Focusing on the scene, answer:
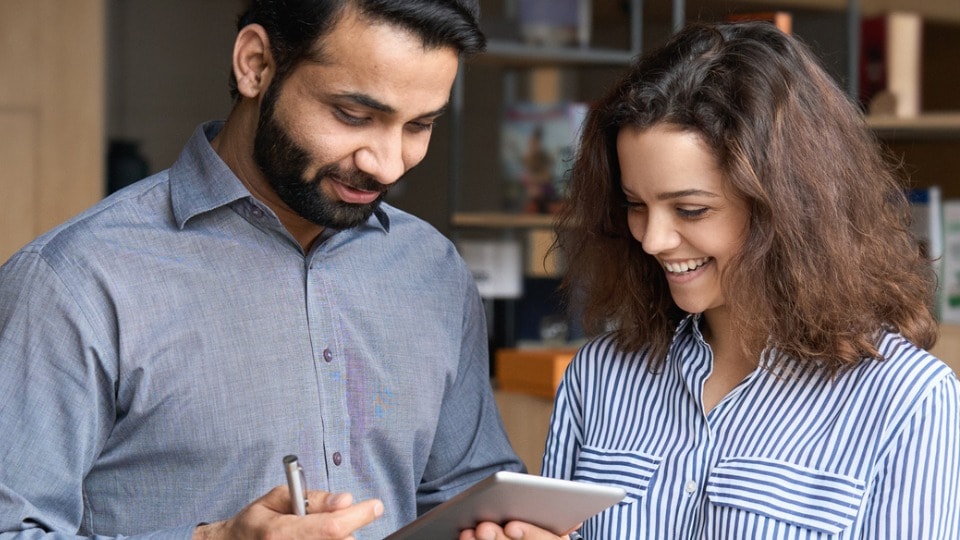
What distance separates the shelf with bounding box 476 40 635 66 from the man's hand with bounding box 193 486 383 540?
2467mm

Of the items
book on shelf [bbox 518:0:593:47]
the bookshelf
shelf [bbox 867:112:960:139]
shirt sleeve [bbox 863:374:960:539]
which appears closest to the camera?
shirt sleeve [bbox 863:374:960:539]

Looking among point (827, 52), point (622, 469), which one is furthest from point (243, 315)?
point (827, 52)

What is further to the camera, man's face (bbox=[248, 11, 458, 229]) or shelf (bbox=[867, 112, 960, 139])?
shelf (bbox=[867, 112, 960, 139])

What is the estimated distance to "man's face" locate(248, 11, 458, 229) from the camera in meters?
1.54

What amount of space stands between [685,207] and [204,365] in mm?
659

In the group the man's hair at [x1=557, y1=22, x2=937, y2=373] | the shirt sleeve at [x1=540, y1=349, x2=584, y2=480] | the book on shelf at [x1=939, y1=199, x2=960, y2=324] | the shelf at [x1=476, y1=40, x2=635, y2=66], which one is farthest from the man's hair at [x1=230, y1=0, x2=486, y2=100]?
the book on shelf at [x1=939, y1=199, x2=960, y2=324]

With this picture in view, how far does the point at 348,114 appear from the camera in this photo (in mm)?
1548

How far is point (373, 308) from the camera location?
175 cm

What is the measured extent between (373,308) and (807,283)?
0.61 m

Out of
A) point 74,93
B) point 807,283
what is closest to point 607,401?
point 807,283

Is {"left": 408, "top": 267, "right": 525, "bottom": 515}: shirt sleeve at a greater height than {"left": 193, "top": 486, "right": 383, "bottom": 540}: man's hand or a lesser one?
lesser

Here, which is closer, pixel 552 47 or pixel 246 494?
pixel 246 494

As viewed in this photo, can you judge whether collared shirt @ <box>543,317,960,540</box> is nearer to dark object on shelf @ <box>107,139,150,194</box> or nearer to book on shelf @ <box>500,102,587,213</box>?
book on shelf @ <box>500,102,587,213</box>

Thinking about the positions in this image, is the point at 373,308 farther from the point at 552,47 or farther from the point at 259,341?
the point at 552,47
